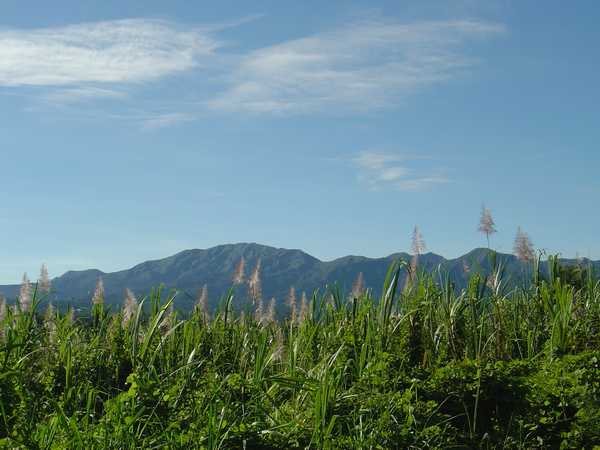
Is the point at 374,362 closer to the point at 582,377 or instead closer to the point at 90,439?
the point at 582,377

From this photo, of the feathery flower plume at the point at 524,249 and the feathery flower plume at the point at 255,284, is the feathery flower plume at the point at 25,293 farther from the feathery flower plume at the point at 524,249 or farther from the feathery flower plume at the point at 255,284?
the feathery flower plume at the point at 524,249

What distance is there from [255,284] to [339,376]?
19.2ft

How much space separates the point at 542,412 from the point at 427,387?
2.90 ft

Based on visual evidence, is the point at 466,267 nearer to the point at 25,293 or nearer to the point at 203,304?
the point at 203,304

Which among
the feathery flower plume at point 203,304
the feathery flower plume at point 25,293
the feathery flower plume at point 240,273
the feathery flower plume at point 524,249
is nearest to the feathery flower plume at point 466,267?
the feathery flower plume at point 524,249

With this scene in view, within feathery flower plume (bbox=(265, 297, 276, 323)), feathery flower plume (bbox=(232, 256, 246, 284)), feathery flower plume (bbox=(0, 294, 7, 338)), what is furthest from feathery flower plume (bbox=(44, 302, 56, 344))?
feathery flower plume (bbox=(232, 256, 246, 284))

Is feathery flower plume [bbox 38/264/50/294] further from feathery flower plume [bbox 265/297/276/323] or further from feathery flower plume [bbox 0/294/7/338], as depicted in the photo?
feathery flower plume [bbox 265/297/276/323]

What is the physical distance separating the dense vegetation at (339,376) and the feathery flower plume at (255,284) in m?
1.70

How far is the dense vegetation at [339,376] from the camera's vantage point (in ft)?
15.9

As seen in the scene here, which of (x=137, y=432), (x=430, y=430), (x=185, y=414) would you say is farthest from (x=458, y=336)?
(x=137, y=432)

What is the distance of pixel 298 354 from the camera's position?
754 cm

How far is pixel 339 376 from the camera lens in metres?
5.21

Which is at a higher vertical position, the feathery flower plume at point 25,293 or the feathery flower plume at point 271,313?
the feathery flower plume at point 25,293

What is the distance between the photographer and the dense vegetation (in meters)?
4.85
